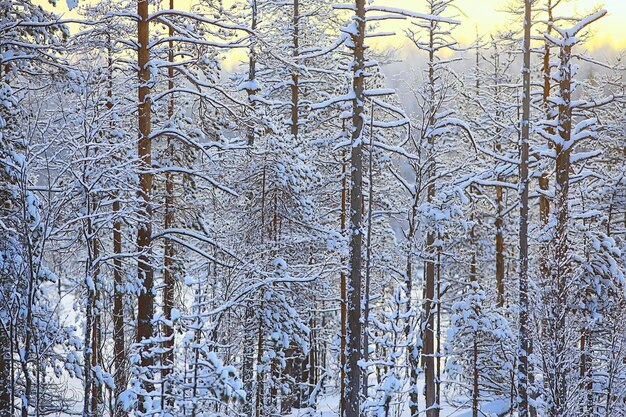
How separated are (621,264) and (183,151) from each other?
45.7 ft

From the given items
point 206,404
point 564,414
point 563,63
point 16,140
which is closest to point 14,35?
point 16,140

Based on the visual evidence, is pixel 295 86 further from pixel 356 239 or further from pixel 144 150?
pixel 144 150

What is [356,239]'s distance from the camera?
1276 cm

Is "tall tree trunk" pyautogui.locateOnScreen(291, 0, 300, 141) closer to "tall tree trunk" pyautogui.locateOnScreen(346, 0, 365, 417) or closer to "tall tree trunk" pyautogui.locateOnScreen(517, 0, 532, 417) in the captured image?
"tall tree trunk" pyautogui.locateOnScreen(346, 0, 365, 417)

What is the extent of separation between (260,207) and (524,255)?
7599 millimetres

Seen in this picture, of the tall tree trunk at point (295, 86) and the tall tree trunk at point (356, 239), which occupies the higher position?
the tall tree trunk at point (295, 86)

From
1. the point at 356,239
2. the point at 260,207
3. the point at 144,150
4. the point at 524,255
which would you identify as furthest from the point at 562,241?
the point at 144,150

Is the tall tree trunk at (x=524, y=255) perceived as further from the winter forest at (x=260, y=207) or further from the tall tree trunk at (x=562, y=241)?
the tall tree trunk at (x=562, y=241)

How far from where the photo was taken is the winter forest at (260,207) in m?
8.76

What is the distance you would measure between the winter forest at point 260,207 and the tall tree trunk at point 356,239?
5 cm

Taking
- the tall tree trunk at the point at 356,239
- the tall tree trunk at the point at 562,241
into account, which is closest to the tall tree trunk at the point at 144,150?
the tall tree trunk at the point at 356,239

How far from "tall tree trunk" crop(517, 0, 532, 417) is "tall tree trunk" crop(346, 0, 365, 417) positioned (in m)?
4.67

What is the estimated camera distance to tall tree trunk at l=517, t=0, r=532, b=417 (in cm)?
1433

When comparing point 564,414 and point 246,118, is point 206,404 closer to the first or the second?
point 246,118
